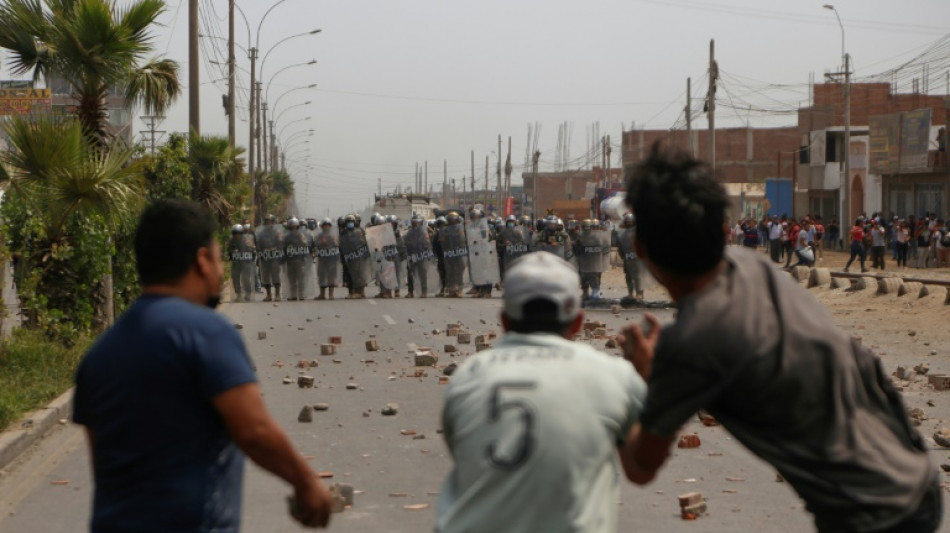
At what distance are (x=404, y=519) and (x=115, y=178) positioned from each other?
8367mm

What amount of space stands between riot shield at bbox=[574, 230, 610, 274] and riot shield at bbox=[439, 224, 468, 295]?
320 centimetres

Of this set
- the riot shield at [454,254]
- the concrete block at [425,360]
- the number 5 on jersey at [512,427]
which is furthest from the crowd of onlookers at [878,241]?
the number 5 on jersey at [512,427]

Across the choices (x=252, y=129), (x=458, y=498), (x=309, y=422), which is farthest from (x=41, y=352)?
A: (x=252, y=129)

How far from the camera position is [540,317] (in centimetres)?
347

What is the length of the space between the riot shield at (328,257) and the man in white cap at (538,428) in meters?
28.0

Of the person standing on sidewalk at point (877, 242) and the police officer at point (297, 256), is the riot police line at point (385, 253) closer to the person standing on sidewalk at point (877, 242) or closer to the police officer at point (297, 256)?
the police officer at point (297, 256)

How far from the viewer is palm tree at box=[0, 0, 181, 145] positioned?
1583 centimetres

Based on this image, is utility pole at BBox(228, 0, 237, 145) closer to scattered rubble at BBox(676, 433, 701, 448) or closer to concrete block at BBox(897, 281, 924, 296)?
concrete block at BBox(897, 281, 924, 296)

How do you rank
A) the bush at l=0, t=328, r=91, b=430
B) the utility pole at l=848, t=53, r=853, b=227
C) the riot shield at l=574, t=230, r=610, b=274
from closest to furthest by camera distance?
the bush at l=0, t=328, r=91, b=430, the riot shield at l=574, t=230, r=610, b=274, the utility pole at l=848, t=53, r=853, b=227

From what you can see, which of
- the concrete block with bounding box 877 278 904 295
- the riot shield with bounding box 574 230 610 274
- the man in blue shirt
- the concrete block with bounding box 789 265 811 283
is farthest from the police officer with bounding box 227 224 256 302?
the man in blue shirt

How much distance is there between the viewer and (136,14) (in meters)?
16.1

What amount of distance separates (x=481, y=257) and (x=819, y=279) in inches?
302

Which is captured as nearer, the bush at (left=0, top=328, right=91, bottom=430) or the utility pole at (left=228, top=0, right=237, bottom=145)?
the bush at (left=0, top=328, right=91, bottom=430)

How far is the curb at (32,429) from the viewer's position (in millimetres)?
10047
